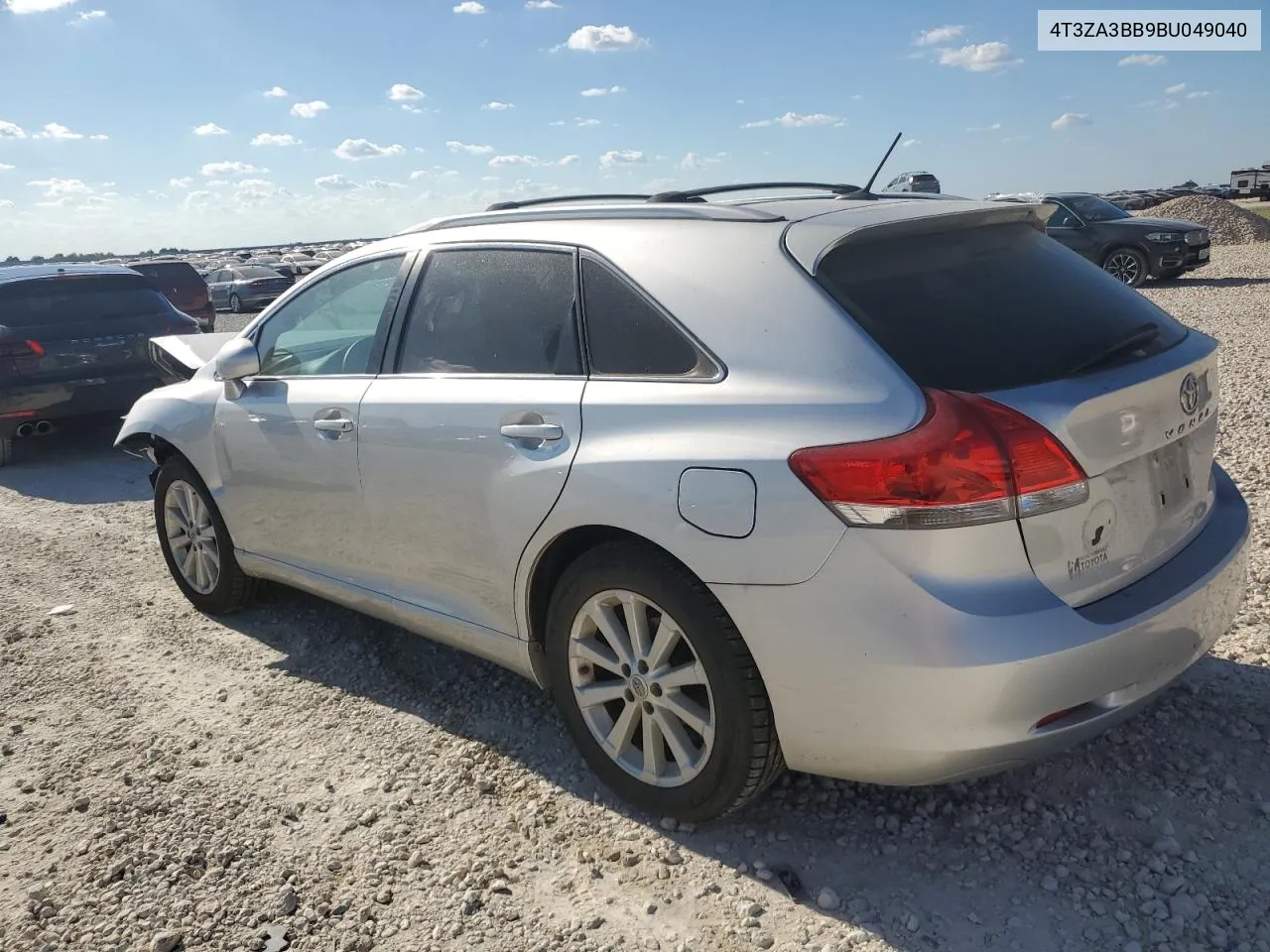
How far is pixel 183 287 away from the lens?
61.7ft

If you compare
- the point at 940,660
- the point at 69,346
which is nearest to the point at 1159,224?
the point at 69,346

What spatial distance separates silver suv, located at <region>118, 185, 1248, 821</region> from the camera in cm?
243

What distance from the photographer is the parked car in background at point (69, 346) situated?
28.1 feet

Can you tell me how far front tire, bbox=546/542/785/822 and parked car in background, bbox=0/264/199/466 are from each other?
22.0 ft

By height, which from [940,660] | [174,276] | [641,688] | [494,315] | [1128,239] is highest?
[494,315]

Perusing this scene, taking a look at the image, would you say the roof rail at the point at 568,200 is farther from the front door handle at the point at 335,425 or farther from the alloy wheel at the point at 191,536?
the alloy wheel at the point at 191,536

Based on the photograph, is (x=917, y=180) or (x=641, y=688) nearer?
(x=641, y=688)

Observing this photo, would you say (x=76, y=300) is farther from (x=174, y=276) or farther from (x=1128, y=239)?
(x=1128, y=239)

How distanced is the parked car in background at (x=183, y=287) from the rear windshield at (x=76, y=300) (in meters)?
9.00

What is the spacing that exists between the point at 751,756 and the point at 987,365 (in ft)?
3.77

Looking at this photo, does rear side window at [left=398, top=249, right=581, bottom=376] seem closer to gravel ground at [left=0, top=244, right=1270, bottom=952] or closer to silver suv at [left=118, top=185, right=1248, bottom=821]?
silver suv at [left=118, top=185, right=1248, bottom=821]

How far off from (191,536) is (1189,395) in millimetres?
4154

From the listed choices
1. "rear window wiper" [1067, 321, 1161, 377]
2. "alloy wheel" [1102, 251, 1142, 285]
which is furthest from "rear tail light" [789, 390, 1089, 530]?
"alloy wheel" [1102, 251, 1142, 285]

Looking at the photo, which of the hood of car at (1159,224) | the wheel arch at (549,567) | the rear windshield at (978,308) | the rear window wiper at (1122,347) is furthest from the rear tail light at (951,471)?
the hood of car at (1159,224)
